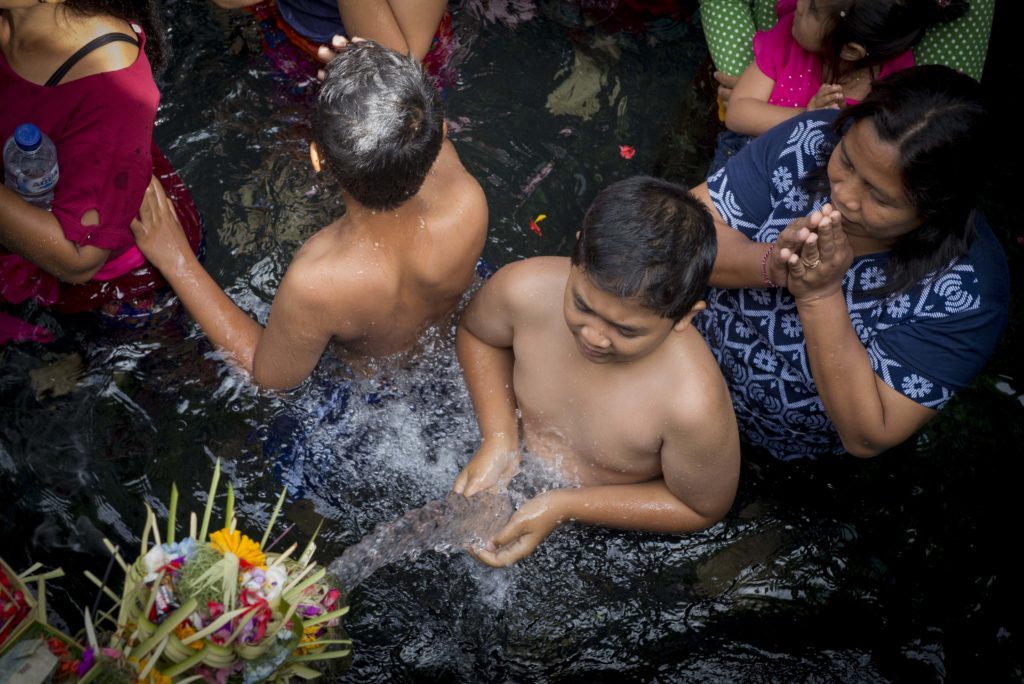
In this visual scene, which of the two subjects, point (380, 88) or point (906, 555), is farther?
point (906, 555)

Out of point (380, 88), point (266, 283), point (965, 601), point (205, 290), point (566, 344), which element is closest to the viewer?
point (380, 88)

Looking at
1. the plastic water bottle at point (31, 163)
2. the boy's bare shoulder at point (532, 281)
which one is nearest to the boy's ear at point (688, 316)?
the boy's bare shoulder at point (532, 281)

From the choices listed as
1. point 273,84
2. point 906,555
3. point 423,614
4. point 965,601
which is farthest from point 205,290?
point 965,601

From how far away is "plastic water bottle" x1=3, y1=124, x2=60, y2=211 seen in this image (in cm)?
263

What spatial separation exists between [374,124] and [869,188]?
1.39 meters

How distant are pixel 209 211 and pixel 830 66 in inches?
106

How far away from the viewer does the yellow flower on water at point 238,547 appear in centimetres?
215

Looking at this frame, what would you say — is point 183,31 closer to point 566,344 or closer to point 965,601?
point 566,344

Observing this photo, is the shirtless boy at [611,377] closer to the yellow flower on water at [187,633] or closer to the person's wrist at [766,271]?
the person's wrist at [766,271]

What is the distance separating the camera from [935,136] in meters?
2.49

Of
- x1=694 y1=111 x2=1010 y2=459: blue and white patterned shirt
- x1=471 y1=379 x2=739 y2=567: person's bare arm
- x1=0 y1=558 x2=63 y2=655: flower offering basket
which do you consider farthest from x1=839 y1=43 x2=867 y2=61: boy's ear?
x1=0 y1=558 x2=63 y2=655: flower offering basket

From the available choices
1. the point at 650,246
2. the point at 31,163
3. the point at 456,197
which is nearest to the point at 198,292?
the point at 31,163

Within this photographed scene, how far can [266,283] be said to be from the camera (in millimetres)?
3945

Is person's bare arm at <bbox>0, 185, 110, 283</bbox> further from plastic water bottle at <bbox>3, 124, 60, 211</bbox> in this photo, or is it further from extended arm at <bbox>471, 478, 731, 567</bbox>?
extended arm at <bbox>471, 478, 731, 567</bbox>
